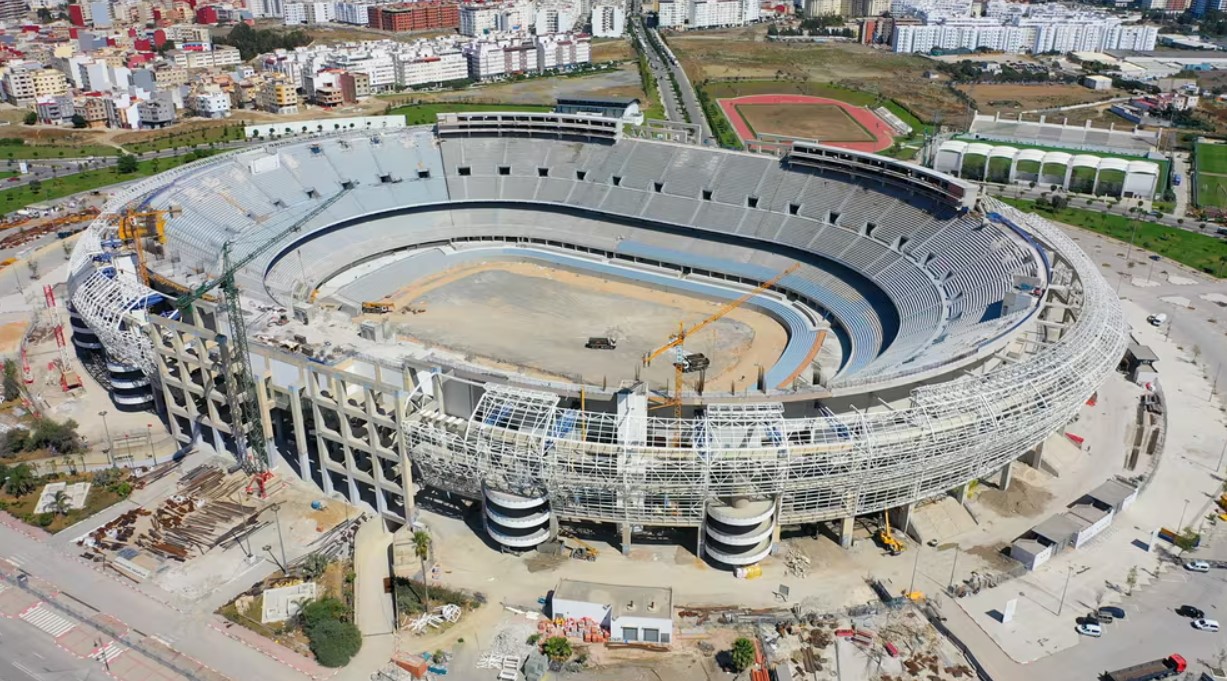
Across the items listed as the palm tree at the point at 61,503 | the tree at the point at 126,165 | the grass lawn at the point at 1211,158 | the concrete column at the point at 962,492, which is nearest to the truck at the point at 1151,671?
the concrete column at the point at 962,492

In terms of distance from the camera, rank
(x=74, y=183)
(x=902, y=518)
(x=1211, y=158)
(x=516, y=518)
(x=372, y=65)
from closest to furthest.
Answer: (x=516, y=518) → (x=902, y=518) → (x=74, y=183) → (x=1211, y=158) → (x=372, y=65)

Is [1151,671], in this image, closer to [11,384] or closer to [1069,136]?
[11,384]

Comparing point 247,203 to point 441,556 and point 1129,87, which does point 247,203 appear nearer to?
point 441,556

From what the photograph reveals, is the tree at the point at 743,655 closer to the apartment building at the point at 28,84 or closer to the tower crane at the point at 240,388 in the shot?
the tower crane at the point at 240,388

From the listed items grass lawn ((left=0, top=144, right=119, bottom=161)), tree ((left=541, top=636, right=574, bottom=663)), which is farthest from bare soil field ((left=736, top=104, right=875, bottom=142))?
tree ((left=541, top=636, right=574, bottom=663))

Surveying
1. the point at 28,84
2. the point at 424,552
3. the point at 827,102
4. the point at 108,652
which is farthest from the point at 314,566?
the point at 28,84

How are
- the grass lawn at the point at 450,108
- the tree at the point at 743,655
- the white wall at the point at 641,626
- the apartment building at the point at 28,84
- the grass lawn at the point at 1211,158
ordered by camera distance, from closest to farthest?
the tree at the point at 743,655, the white wall at the point at 641,626, the grass lawn at the point at 1211,158, the grass lawn at the point at 450,108, the apartment building at the point at 28,84

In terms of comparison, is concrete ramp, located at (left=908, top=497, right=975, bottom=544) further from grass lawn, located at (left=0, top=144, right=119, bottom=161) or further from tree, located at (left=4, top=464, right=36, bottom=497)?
grass lawn, located at (left=0, top=144, right=119, bottom=161)
